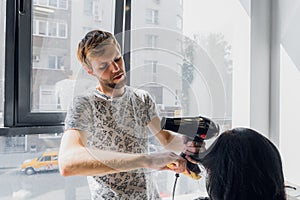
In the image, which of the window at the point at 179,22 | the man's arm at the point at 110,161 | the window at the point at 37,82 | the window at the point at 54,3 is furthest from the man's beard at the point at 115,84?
the window at the point at 54,3

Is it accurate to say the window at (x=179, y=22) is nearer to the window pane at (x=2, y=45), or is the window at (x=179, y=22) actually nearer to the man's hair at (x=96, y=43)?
the man's hair at (x=96, y=43)

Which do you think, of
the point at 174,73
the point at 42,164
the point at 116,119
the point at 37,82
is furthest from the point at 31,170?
the point at 174,73

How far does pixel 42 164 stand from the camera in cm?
152

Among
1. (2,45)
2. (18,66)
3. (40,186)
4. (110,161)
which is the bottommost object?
(40,186)

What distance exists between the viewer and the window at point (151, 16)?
3.63ft

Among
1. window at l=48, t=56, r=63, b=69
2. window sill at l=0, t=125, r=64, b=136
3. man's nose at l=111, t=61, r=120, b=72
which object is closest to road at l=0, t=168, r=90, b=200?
window sill at l=0, t=125, r=64, b=136

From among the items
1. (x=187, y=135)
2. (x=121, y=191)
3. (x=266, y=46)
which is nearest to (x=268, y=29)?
(x=266, y=46)

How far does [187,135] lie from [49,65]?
3.17 feet

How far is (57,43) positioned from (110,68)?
0.74m

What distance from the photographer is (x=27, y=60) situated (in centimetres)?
145

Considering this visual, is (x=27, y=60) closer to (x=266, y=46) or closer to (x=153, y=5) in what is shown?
(x=153, y=5)

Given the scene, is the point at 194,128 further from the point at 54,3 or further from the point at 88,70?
the point at 54,3

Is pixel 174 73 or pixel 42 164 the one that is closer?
pixel 174 73

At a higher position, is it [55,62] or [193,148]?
[55,62]
